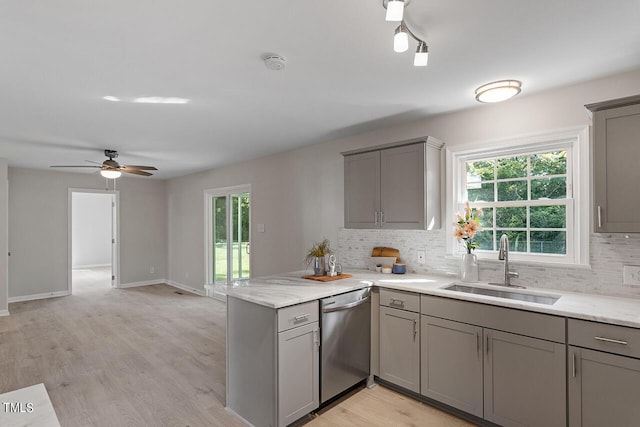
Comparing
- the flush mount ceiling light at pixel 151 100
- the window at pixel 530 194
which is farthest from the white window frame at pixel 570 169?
the flush mount ceiling light at pixel 151 100

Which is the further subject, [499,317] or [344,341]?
[344,341]

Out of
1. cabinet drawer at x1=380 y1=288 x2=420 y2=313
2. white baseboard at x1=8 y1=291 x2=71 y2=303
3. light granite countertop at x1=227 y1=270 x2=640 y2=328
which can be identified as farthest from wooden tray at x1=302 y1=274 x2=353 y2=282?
white baseboard at x1=8 y1=291 x2=71 y2=303

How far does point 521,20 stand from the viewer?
1.69 m

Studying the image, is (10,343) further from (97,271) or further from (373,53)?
(97,271)

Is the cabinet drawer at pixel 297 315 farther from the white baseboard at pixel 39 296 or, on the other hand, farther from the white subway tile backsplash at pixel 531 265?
the white baseboard at pixel 39 296

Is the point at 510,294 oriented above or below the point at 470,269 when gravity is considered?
below

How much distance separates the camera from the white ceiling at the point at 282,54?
1601mm

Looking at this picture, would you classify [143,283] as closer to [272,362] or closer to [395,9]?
[272,362]

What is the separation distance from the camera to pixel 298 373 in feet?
7.60

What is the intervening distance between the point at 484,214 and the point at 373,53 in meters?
1.84

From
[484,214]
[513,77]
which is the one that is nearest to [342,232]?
[484,214]

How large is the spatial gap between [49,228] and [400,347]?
21.9 feet

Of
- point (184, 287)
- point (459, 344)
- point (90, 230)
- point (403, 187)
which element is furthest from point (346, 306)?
point (90, 230)

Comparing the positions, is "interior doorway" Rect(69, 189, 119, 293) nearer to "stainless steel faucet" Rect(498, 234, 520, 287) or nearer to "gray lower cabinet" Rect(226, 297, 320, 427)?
"gray lower cabinet" Rect(226, 297, 320, 427)
